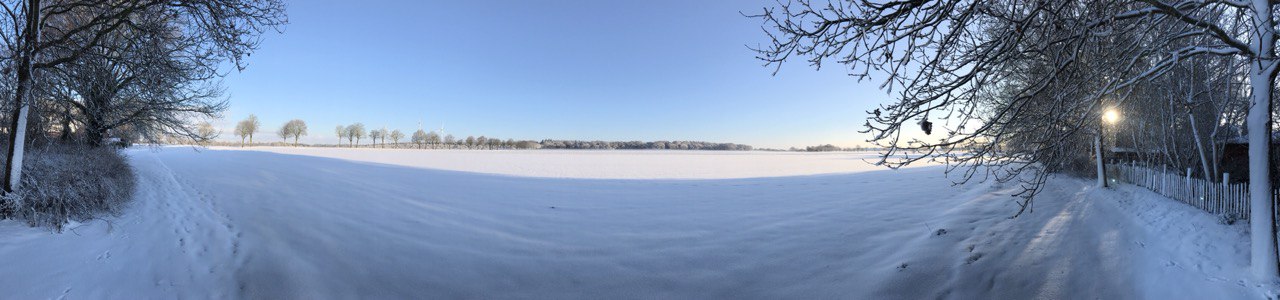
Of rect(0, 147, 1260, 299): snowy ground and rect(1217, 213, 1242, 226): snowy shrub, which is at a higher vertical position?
rect(1217, 213, 1242, 226): snowy shrub

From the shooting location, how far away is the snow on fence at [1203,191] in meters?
7.96

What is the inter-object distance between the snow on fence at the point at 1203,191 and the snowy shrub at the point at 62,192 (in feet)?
59.0

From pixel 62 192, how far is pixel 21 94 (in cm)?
154

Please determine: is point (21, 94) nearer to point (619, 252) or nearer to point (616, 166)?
point (619, 252)

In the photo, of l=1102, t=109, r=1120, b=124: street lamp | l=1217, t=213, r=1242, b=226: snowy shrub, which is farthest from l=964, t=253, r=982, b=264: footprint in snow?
l=1102, t=109, r=1120, b=124: street lamp

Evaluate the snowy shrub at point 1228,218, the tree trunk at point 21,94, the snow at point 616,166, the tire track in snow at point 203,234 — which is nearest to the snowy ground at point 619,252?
the tire track in snow at point 203,234

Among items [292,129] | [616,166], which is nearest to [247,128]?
[292,129]

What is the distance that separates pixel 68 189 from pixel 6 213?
2.14 feet

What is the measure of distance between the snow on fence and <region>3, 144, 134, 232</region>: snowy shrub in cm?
1798

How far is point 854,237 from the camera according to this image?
20.8 ft

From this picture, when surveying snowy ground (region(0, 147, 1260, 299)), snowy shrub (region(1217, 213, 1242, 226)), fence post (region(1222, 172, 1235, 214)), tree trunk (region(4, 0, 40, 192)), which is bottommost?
snowy ground (region(0, 147, 1260, 299))

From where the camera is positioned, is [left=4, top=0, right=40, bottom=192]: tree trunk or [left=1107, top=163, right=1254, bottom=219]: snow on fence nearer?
[left=4, top=0, right=40, bottom=192]: tree trunk

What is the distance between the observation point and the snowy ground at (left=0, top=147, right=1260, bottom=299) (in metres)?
4.32

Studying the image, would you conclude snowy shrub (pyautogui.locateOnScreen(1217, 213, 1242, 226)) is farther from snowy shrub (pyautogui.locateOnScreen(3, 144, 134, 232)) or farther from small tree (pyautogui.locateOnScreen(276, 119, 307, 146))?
small tree (pyautogui.locateOnScreen(276, 119, 307, 146))
